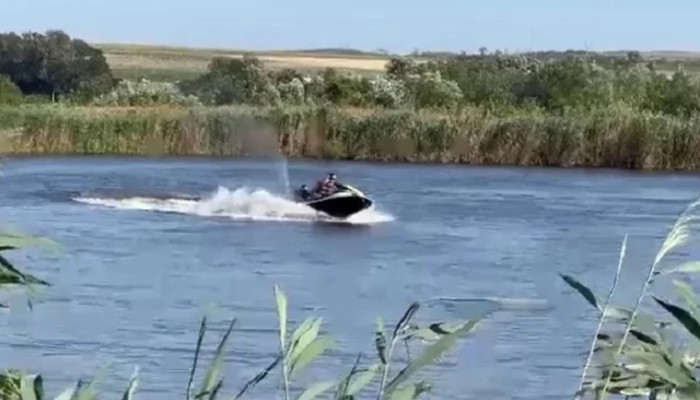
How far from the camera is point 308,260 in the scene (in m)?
21.7

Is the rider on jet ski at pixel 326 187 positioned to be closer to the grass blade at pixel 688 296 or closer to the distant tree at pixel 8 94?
the distant tree at pixel 8 94

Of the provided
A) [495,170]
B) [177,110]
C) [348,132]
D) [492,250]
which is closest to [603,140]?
[495,170]

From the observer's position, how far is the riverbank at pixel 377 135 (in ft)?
119

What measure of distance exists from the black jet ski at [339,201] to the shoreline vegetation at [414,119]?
4.55m

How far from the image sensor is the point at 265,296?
17.4m

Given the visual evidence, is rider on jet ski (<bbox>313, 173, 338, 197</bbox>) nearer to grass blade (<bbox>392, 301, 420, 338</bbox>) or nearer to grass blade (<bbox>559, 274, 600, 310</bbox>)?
grass blade (<bbox>559, 274, 600, 310</bbox>)

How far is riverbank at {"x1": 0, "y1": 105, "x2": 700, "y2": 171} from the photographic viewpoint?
3638 centimetres

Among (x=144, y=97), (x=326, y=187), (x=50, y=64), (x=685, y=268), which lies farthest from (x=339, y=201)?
(x=50, y=64)

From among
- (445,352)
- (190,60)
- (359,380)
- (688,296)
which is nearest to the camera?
(445,352)

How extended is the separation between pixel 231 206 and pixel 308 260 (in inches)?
297

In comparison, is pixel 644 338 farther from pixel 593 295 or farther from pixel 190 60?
pixel 190 60

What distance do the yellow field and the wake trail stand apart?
33.3 metres

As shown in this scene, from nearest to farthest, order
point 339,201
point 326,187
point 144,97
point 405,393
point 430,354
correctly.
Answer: point 430,354 < point 405,393 < point 339,201 < point 326,187 < point 144,97

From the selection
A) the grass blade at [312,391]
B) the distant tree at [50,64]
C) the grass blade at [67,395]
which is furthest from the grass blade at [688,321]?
the distant tree at [50,64]
